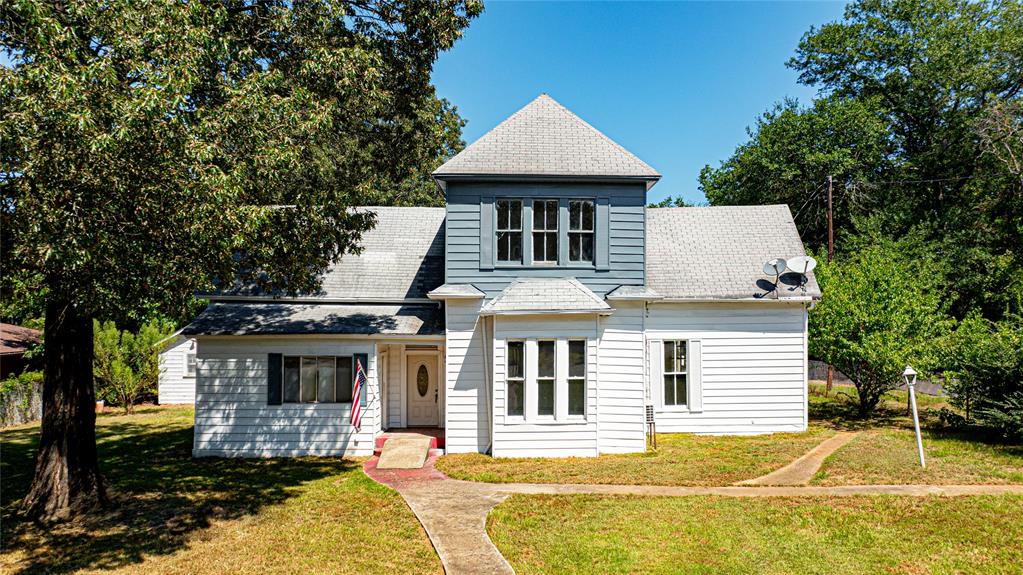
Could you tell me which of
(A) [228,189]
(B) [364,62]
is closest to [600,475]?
(A) [228,189]

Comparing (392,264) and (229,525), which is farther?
(392,264)

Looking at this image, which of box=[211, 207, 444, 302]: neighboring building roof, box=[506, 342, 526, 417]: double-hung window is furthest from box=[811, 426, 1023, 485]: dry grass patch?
box=[211, 207, 444, 302]: neighboring building roof

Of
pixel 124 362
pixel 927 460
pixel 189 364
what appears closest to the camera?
pixel 927 460

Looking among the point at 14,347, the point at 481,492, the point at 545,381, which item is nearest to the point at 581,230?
the point at 545,381

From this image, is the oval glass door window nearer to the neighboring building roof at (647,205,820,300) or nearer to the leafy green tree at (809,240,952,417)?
the neighboring building roof at (647,205,820,300)

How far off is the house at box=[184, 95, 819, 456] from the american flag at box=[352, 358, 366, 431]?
0.57ft

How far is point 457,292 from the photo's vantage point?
43.7ft

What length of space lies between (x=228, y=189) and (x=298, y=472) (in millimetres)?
6793

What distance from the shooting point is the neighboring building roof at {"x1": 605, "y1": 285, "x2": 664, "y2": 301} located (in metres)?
13.2

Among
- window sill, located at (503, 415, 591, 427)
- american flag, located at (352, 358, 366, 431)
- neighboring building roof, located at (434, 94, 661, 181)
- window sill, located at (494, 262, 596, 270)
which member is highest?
neighboring building roof, located at (434, 94, 661, 181)

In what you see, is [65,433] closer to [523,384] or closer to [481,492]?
[481,492]

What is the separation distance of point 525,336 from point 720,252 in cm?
714

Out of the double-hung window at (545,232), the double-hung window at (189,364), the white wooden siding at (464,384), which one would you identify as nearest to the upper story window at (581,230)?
the double-hung window at (545,232)

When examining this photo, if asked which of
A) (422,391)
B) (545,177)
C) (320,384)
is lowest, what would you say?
(422,391)
